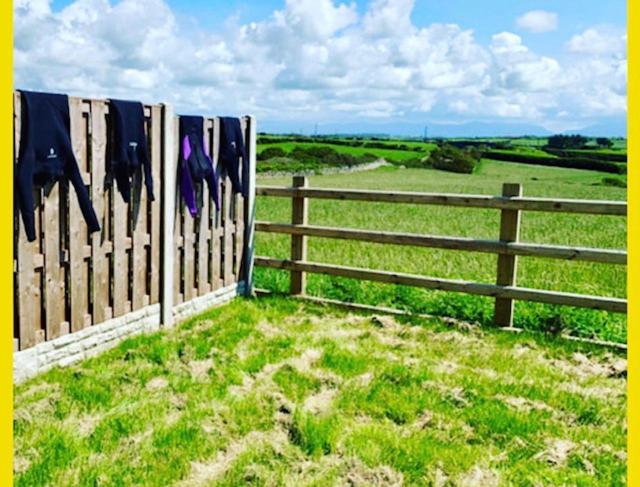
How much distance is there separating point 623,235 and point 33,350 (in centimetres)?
1389

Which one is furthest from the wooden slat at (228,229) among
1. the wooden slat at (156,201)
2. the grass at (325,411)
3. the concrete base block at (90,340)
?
the wooden slat at (156,201)

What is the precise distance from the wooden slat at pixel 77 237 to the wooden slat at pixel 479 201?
2838 millimetres

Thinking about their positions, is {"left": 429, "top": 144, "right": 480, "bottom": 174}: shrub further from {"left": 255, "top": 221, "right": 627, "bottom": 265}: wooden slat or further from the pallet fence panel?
the pallet fence panel

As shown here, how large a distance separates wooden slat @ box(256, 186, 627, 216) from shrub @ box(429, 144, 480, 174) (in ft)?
127

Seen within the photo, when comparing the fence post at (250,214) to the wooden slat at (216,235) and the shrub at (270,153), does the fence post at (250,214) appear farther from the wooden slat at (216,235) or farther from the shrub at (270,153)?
the shrub at (270,153)

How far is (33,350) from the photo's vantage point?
5.12 meters

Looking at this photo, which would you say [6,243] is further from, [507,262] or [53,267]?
[507,262]

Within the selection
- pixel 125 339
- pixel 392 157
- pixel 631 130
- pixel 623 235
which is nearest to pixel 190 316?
pixel 125 339

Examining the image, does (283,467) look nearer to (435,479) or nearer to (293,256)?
(435,479)

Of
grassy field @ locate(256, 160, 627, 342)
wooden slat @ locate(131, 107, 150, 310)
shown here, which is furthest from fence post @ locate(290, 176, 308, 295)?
wooden slat @ locate(131, 107, 150, 310)

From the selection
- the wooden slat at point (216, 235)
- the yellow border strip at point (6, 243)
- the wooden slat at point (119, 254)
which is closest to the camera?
the yellow border strip at point (6, 243)

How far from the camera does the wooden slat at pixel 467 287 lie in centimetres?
650

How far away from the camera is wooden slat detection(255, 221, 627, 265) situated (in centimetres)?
647

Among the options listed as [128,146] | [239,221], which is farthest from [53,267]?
[239,221]
